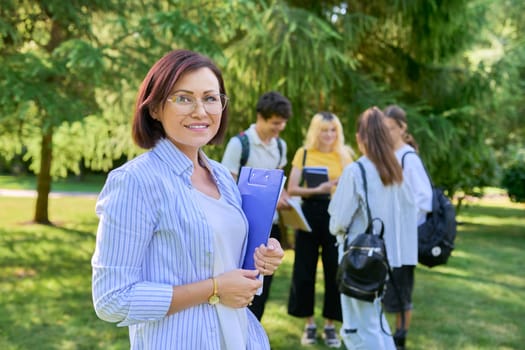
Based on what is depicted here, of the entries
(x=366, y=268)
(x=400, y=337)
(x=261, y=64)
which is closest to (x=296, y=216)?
(x=366, y=268)

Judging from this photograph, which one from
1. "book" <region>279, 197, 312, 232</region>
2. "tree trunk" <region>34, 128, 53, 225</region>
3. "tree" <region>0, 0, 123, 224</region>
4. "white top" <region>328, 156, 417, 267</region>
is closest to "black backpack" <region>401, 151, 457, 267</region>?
"white top" <region>328, 156, 417, 267</region>

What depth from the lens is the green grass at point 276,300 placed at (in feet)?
17.7

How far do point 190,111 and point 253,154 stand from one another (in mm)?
2860

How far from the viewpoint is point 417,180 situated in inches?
188

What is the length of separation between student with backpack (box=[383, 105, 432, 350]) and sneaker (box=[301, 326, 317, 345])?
0.72m

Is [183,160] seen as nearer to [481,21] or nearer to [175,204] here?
[175,204]

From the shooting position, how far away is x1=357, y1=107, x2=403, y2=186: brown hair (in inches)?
160

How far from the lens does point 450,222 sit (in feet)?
16.2

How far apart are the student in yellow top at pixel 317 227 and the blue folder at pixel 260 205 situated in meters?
3.02

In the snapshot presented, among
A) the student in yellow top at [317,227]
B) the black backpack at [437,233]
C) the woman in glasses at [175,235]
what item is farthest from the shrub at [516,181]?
the woman in glasses at [175,235]

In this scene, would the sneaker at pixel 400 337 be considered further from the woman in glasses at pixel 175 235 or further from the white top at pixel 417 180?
the woman in glasses at pixel 175 235

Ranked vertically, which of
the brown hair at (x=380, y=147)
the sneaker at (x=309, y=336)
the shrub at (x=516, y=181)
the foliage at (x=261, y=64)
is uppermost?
the foliage at (x=261, y=64)

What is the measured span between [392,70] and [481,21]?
7.53 ft

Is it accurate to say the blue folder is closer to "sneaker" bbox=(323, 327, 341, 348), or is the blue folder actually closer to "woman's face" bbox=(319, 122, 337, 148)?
"woman's face" bbox=(319, 122, 337, 148)
